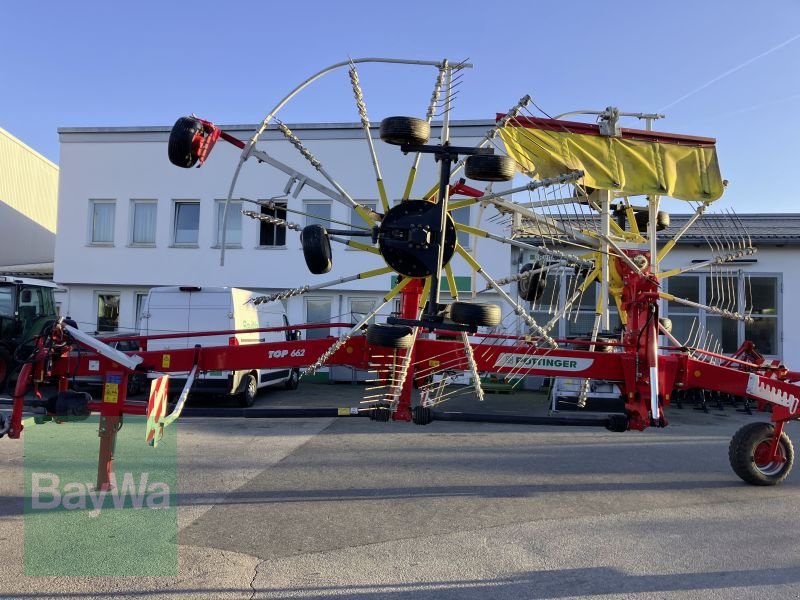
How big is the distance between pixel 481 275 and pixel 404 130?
1.68m

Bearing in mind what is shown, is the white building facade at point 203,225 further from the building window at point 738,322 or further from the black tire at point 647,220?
the black tire at point 647,220

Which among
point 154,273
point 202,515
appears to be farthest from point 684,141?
point 154,273

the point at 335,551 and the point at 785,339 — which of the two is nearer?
the point at 335,551

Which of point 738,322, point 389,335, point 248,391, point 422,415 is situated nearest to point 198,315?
point 248,391

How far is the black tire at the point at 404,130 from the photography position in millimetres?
4449

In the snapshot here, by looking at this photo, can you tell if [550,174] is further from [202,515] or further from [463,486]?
[202,515]

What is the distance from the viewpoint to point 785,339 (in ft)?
52.8

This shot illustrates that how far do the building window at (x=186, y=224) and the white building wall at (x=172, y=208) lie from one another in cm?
18

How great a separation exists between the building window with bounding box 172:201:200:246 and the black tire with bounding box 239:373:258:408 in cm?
658

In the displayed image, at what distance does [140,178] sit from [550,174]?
15.3 meters

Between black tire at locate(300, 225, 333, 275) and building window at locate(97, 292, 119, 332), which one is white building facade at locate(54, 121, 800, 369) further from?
black tire at locate(300, 225, 333, 275)

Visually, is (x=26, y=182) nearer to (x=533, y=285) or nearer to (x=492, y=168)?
(x=533, y=285)

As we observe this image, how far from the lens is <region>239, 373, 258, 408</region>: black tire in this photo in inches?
512

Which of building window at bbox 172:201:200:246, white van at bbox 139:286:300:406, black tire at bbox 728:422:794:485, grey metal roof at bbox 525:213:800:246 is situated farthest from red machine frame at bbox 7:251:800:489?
building window at bbox 172:201:200:246
